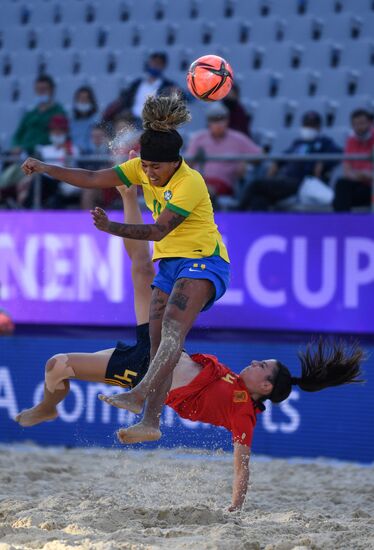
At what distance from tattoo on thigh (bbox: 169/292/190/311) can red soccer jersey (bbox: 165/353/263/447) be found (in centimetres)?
68

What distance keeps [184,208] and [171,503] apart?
2.08 m

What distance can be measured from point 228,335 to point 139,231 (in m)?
4.00

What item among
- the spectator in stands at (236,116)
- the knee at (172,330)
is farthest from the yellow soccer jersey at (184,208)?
the spectator in stands at (236,116)

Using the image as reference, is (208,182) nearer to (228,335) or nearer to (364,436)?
(228,335)

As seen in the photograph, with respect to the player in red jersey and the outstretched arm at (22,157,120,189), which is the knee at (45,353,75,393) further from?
the outstretched arm at (22,157,120,189)

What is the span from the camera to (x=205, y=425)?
952 cm

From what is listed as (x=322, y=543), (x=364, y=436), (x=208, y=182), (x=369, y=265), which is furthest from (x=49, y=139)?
(x=322, y=543)

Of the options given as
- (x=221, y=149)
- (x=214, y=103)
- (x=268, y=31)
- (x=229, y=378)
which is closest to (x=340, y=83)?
(x=268, y=31)

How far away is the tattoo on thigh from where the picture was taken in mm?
6062

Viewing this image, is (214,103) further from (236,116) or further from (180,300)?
(180,300)

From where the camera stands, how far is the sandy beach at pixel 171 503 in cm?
549

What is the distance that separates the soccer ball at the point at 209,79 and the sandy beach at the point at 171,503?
2563mm

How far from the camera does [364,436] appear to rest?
9273mm

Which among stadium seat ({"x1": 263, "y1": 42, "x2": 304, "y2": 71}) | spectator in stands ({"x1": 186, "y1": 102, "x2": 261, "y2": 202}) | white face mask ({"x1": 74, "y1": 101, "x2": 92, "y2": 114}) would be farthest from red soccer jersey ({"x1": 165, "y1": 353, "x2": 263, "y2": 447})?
stadium seat ({"x1": 263, "y1": 42, "x2": 304, "y2": 71})
